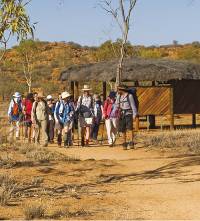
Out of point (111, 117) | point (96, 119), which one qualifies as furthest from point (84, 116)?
point (96, 119)

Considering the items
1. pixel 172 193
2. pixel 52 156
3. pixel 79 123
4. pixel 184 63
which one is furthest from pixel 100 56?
pixel 172 193

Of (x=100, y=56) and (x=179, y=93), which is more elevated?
(x=100, y=56)

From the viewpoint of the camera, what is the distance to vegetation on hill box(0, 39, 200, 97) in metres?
50.8

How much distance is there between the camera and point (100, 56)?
49.3m

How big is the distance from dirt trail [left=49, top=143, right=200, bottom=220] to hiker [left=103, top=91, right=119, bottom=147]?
1313mm

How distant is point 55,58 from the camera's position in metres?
72.9

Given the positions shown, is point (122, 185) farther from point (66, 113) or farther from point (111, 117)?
point (66, 113)

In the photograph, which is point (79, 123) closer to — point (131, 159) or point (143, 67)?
point (131, 159)

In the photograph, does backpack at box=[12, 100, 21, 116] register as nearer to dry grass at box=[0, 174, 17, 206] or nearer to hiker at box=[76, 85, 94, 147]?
hiker at box=[76, 85, 94, 147]

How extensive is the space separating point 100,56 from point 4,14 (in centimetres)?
4040

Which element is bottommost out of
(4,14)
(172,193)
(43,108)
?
(172,193)

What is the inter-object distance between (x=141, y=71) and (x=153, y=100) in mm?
1166

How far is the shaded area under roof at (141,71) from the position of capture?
22.7 m

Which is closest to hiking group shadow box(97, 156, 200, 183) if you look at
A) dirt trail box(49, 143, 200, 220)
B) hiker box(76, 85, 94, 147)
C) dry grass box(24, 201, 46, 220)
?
dirt trail box(49, 143, 200, 220)
